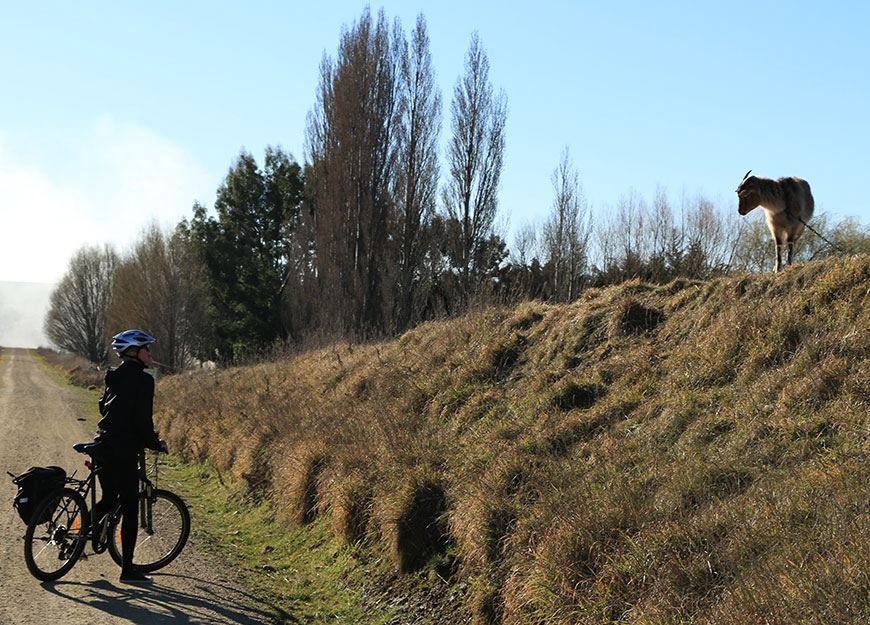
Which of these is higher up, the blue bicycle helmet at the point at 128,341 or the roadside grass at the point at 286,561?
the blue bicycle helmet at the point at 128,341

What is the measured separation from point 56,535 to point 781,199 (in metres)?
8.57

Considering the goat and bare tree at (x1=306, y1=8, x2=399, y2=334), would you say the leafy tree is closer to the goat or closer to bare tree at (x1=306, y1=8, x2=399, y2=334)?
bare tree at (x1=306, y1=8, x2=399, y2=334)

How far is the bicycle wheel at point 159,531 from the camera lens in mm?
8031

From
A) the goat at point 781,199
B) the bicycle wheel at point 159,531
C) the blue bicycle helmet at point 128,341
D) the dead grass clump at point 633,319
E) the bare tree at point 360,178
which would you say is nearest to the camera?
the blue bicycle helmet at point 128,341

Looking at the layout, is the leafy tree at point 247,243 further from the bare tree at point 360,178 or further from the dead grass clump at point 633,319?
the dead grass clump at point 633,319

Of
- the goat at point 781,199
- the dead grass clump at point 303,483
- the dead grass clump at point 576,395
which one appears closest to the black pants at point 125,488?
the dead grass clump at point 303,483

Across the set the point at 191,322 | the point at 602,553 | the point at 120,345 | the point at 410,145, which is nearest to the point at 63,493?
the point at 120,345

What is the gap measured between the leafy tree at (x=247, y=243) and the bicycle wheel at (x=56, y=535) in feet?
118

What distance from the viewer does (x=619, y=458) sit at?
670 centimetres

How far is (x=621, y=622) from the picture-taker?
4578 mm

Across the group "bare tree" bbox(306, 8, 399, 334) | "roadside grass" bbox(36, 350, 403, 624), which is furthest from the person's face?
"bare tree" bbox(306, 8, 399, 334)

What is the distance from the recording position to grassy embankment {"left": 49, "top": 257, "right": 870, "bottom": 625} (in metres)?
4.59

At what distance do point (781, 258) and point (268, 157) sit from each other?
42.3m

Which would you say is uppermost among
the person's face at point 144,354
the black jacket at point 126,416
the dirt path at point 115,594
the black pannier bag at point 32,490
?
the person's face at point 144,354
